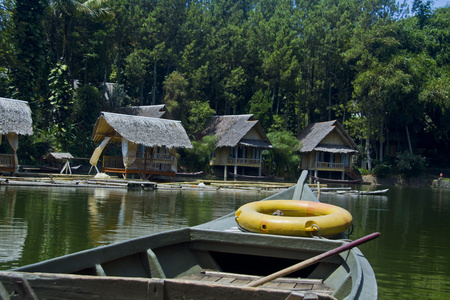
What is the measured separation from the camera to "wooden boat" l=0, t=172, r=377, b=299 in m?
3.14

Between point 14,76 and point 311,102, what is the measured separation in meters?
23.7

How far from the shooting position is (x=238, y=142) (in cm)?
3206

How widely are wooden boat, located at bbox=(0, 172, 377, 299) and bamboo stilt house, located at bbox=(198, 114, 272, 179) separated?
25727 millimetres

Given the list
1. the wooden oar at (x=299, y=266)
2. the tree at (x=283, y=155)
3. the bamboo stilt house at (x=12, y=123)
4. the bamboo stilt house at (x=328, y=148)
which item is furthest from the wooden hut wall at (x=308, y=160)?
the wooden oar at (x=299, y=266)

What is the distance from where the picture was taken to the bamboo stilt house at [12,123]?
67.4 feet

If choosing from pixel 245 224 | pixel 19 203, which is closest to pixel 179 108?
pixel 19 203

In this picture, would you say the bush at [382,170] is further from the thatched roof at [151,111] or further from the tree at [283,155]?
the thatched roof at [151,111]

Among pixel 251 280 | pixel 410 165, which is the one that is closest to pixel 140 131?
pixel 251 280

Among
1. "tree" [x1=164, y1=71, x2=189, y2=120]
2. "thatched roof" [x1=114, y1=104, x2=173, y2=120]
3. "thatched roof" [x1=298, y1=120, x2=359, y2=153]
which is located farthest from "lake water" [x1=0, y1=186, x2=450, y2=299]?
"thatched roof" [x1=298, y1=120, x2=359, y2=153]

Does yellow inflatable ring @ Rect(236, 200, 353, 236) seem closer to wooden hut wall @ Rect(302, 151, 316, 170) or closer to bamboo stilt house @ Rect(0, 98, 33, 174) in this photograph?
bamboo stilt house @ Rect(0, 98, 33, 174)

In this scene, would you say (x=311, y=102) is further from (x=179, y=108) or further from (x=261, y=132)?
(x=179, y=108)

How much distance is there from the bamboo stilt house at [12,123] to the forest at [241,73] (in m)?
5.07

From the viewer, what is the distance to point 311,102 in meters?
40.6

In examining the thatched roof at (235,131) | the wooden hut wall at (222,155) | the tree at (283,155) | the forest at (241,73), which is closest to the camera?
the forest at (241,73)
